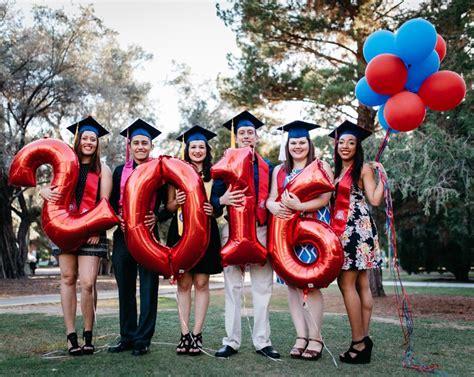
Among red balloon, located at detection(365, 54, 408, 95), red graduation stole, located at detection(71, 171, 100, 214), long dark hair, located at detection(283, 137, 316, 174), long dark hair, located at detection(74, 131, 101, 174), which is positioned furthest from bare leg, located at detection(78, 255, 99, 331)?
red balloon, located at detection(365, 54, 408, 95)

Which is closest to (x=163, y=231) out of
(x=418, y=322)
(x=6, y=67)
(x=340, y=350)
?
(x=6, y=67)

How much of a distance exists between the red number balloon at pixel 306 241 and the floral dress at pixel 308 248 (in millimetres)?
93

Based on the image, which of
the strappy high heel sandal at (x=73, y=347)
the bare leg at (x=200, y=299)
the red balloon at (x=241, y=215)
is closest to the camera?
the red balloon at (x=241, y=215)

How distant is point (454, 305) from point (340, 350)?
721 cm

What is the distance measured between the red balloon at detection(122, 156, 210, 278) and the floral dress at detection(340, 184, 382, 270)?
125 cm

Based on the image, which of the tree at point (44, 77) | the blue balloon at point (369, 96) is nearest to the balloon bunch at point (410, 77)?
the blue balloon at point (369, 96)

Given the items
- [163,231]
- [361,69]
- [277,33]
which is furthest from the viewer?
[163,231]

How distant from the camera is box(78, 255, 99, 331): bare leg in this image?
4398mm

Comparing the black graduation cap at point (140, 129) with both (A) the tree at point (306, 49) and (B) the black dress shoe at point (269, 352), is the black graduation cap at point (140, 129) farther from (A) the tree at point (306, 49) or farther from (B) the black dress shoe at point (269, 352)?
(A) the tree at point (306, 49)

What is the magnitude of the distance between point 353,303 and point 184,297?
1.53 m

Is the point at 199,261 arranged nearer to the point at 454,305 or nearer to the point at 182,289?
the point at 182,289

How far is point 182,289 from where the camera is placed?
4504 millimetres

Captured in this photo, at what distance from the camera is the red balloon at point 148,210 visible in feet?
13.8

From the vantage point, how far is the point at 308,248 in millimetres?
4344
